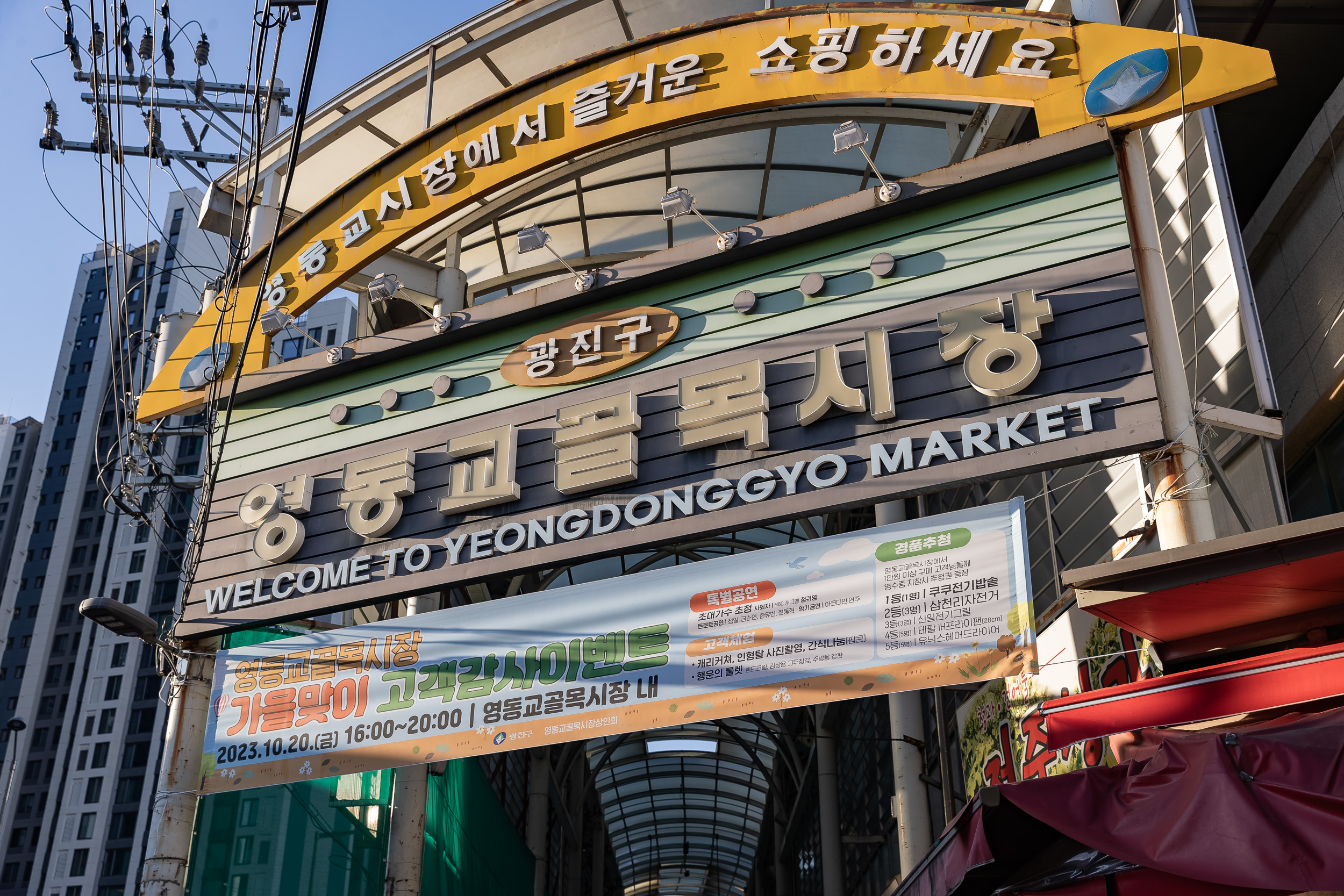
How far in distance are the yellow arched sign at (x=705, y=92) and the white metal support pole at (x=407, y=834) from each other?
4130mm

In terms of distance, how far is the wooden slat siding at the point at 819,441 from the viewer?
7.55 m

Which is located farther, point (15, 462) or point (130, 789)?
point (15, 462)

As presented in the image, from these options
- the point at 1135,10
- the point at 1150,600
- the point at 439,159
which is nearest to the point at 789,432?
the point at 1150,600

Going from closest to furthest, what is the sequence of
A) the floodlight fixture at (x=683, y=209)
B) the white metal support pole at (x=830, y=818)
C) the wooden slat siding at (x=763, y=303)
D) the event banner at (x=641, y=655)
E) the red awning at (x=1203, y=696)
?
the red awning at (x=1203, y=696) → the event banner at (x=641, y=655) → the wooden slat siding at (x=763, y=303) → the floodlight fixture at (x=683, y=209) → the white metal support pole at (x=830, y=818)

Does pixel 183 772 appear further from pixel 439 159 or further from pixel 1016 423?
pixel 1016 423

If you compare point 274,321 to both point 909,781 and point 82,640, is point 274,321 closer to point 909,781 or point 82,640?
point 909,781

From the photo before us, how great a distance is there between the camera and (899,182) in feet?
29.6

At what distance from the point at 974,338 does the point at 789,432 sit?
60.6 inches

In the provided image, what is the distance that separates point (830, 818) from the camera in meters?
22.0

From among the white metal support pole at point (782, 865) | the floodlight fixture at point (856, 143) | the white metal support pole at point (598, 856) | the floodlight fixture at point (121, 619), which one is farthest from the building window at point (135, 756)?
the floodlight fixture at point (856, 143)

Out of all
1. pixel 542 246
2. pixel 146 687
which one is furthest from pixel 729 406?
pixel 146 687

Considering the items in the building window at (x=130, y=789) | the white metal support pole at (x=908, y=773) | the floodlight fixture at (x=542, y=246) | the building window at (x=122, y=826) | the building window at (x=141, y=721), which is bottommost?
the white metal support pole at (x=908, y=773)

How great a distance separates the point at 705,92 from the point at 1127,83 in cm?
377

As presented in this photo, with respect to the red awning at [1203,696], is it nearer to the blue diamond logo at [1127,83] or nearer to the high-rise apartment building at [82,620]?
the blue diamond logo at [1127,83]
